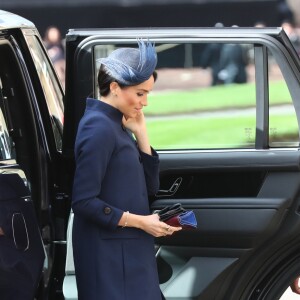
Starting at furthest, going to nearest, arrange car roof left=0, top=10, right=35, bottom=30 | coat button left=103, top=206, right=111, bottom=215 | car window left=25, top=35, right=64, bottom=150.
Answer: car window left=25, top=35, right=64, bottom=150 < car roof left=0, top=10, right=35, bottom=30 < coat button left=103, top=206, right=111, bottom=215

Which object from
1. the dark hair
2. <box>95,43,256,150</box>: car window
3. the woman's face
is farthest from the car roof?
the woman's face

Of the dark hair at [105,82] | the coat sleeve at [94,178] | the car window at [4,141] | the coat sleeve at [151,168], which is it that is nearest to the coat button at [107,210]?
the coat sleeve at [94,178]

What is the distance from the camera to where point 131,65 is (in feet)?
9.84

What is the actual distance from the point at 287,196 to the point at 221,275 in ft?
1.45

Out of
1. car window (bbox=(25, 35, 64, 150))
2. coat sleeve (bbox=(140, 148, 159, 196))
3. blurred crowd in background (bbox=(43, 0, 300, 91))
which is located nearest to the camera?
coat sleeve (bbox=(140, 148, 159, 196))

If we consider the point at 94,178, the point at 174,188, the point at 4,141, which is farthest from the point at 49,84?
the point at 94,178

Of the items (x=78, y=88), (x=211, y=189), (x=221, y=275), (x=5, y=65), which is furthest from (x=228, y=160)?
(x=5, y=65)

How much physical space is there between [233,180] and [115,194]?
0.75m

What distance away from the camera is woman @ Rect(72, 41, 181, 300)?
297 cm

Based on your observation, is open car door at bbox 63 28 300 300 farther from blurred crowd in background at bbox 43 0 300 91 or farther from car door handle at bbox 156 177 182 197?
blurred crowd in background at bbox 43 0 300 91

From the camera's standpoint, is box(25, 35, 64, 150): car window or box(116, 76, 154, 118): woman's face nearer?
box(116, 76, 154, 118): woman's face

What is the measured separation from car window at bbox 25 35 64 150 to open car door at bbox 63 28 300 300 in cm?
36

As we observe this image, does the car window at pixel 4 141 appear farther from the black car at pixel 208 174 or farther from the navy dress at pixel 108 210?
the navy dress at pixel 108 210

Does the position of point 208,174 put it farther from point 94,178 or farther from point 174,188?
point 94,178
